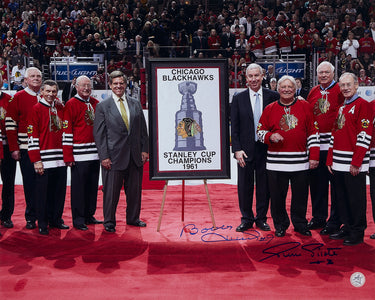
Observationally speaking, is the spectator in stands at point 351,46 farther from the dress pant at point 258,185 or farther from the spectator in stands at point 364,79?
the dress pant at point 258,185

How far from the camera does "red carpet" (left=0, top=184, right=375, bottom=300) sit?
3.54 meters

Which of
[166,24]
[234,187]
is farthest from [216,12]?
[234,187]

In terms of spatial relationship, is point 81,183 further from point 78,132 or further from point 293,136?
point 293,136

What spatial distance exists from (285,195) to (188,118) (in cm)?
128

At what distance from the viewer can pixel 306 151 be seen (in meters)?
4.78

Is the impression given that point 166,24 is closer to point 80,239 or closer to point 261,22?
point 261,22

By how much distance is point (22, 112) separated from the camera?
5246 millimetres

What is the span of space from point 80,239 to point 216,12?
15.4 meters

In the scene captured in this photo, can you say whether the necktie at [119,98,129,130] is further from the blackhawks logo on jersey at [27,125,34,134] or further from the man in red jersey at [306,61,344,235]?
the man in red jersey at [306,61,344,235]

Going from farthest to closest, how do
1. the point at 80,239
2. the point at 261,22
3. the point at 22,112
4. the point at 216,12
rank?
the point at 216,12, the point at 261,22, the point at 22,112, the point at 80,239
